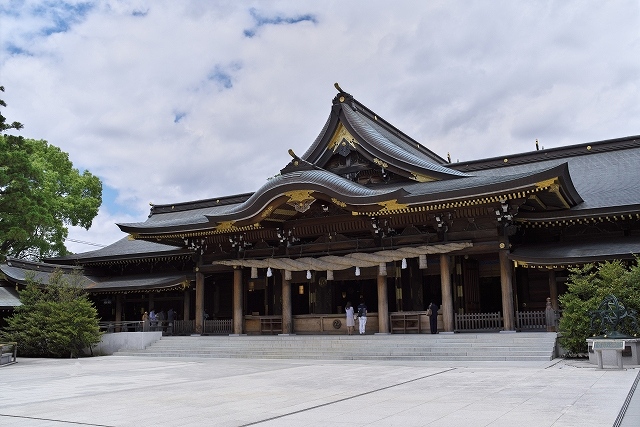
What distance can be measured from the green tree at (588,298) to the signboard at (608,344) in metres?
1.93

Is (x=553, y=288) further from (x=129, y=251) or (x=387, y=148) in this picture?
(x=129, y=251)

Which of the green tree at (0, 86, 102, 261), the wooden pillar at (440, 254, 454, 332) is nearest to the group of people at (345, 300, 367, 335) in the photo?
the wooden pillar at (440, 254, 454, 332)

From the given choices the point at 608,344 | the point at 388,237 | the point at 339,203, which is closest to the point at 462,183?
the point at 388,237

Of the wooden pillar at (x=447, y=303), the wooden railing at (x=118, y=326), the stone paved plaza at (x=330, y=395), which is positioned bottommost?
the stone paved plaza at (x=330, y=395)

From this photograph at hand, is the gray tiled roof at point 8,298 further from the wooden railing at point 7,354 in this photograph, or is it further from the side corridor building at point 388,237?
the wooden railing at point 7,354

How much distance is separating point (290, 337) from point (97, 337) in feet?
27.0

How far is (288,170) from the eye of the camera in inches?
926

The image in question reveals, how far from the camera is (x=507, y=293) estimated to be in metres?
20.8

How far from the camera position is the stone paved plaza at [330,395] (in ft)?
28.5

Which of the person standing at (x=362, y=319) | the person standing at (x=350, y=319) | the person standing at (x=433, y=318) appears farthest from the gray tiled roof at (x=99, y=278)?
the person standing at (x=433, y=318)

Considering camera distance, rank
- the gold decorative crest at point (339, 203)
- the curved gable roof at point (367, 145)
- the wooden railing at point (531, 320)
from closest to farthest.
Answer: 1. the wooden railing at point (531, 320)
2. the gold decorative crest at point (339, 203)
3. the curved gable roof at point (367, 145)

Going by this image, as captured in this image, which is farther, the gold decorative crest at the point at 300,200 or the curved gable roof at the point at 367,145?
the curved gable roof at the point at 367,145

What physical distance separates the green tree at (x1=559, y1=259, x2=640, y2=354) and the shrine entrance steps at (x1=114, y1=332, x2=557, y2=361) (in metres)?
0.81

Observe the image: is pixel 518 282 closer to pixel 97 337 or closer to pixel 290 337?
pixel 290 337
